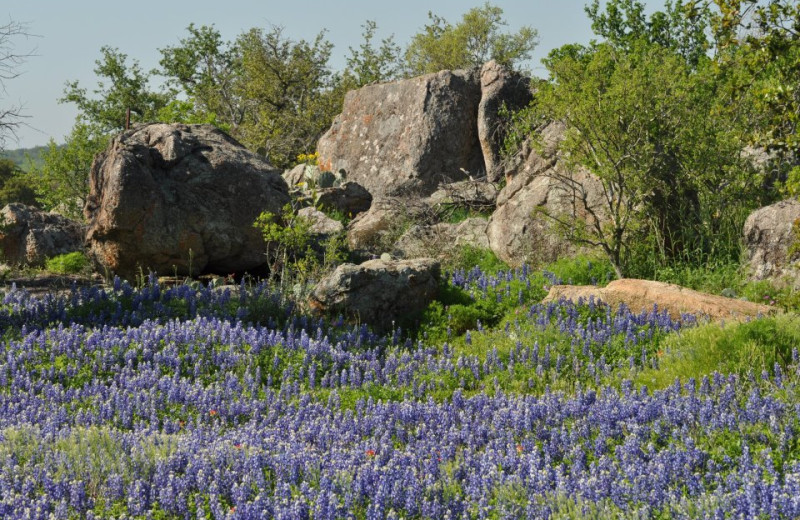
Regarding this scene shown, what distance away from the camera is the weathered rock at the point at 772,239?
11.5 metres

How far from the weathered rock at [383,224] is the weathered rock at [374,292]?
14.8 feet

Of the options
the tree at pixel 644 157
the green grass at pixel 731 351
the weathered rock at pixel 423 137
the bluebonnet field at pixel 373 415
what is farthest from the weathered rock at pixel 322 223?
the green grass at pixel 731 351

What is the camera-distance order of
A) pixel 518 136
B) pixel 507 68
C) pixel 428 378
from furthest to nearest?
pixel 507 68, pixel 518 136, pixel 428 378

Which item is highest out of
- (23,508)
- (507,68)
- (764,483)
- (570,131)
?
(507,68)

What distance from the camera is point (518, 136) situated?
1731 centimetres

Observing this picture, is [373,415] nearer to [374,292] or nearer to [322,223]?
[374,292]

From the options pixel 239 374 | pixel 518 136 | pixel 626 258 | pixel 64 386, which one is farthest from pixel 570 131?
pixel 64 386

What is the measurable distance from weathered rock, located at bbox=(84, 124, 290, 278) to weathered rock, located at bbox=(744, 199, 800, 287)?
23.6 ft

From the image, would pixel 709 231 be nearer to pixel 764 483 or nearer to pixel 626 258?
pixel 626 258

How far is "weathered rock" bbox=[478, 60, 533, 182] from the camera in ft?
60.8

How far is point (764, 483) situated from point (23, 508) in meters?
4.49

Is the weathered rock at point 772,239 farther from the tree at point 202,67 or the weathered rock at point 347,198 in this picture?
the tree at point 202,67

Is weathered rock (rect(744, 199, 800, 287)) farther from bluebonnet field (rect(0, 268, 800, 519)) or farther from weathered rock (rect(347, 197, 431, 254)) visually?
weathered rock (rect(347, 197, 431, 254))

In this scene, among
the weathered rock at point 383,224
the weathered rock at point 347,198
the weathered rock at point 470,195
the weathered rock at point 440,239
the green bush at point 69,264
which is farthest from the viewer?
the weathered rock at point 347,198
